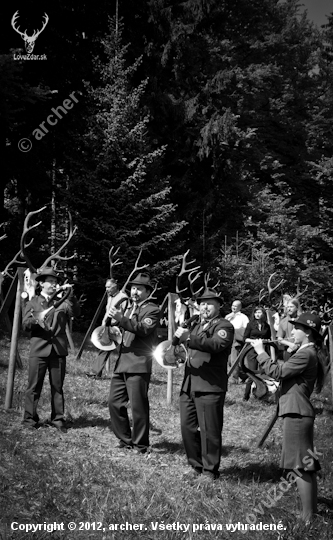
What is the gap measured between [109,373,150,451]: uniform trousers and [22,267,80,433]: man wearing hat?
101 centimetres

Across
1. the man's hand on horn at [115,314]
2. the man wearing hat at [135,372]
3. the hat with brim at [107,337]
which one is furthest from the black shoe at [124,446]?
the man's hand on horn at [115,314]

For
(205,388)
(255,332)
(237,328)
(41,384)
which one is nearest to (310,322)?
(205,388)

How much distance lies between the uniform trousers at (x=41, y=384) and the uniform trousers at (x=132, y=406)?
1.01 meters

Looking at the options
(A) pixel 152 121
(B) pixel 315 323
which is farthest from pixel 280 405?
(A) pixel 152 121

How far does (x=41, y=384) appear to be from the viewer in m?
8.57

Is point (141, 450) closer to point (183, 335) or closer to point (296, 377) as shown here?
point (183, 335)

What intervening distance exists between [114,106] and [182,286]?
7816 mm

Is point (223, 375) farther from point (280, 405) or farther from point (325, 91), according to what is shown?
point (325, 91)

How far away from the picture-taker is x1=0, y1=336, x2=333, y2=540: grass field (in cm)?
575

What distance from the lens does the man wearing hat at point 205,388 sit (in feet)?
23.2

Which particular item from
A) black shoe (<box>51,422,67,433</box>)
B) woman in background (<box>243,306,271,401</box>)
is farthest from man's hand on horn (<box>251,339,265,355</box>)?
woman in background (<box>243,306,271,401</box>)

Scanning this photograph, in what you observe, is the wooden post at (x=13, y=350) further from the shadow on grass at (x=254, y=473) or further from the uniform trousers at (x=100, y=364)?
the uniform trousers at (x=100, y=364)

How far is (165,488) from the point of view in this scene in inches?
269

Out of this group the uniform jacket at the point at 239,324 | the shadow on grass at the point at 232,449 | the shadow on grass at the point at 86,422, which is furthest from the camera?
the uniform jacket at the point at 239,324
